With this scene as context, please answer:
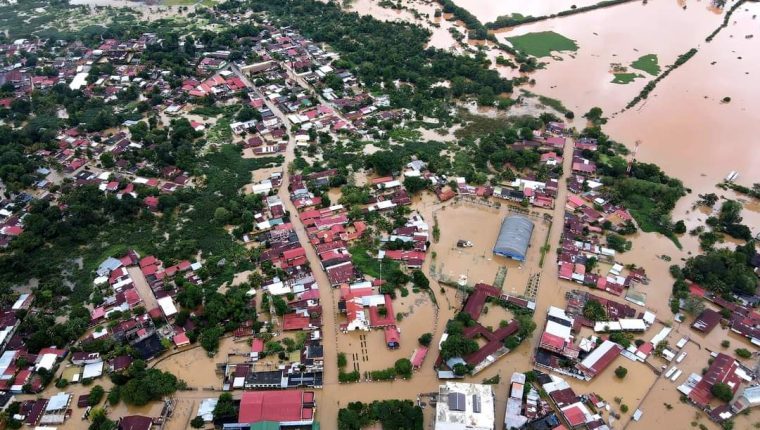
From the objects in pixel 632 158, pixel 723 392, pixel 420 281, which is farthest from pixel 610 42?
pixel 723 392

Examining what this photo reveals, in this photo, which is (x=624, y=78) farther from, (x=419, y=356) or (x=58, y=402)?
(x=58, y=402)

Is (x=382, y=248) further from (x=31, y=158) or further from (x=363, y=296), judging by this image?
(x=31, y=158)

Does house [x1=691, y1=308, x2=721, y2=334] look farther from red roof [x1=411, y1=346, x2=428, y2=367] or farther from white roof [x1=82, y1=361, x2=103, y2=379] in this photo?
white roof [x1=82, y1=361, x2=103, y2=379]

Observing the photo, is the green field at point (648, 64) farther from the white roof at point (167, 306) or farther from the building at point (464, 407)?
the white roof at point (167, 306)

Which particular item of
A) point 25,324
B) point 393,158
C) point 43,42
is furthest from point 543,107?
point 43,42

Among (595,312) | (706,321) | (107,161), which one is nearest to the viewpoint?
(706,321)
